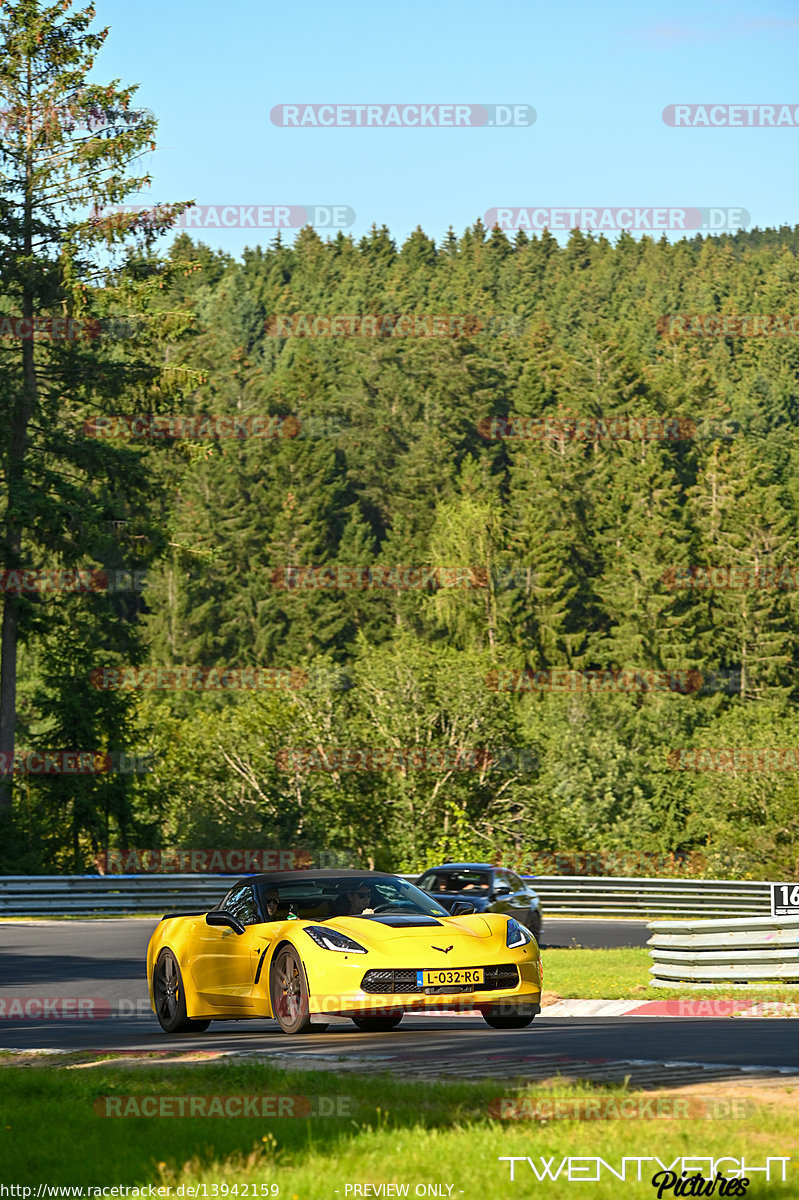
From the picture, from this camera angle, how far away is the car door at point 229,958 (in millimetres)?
12688

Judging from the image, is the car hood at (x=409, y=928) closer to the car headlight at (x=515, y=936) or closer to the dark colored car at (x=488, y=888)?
the car headlight at (x=515, y=936)

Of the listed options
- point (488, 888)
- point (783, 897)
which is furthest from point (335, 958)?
point (488, 888)

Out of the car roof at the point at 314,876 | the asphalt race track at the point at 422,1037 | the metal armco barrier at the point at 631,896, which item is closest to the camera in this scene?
the asphalt race track at the point at 422,1037

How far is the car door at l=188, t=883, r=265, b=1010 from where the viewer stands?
12.7m

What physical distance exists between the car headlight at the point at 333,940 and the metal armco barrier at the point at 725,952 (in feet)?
22.8

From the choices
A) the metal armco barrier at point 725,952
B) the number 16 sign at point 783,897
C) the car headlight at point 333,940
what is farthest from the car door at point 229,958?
the metal armco barrier at point 725,952

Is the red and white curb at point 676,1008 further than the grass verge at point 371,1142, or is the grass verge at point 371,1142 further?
the red and white curb at point 676,1008

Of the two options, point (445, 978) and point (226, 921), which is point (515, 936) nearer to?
point (445, 978)

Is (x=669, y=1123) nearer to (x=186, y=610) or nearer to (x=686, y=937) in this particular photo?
(x=686, y=937)

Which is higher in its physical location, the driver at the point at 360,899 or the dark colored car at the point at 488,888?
the driver at the point at 360,899

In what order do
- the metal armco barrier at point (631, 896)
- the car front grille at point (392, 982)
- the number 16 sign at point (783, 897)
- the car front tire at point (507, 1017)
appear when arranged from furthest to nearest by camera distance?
1. the metal armco barrier at point (631, 896)
2. the number 16 sign at point (783, 897)
3. the car front tire at point (507, 1017)
4. the car front grille at point (392, 982)

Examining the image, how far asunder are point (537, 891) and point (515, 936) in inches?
911

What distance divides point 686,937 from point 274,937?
736cm

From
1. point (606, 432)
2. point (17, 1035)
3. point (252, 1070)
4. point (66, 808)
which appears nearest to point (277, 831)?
point (66, 808)
